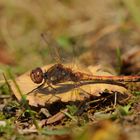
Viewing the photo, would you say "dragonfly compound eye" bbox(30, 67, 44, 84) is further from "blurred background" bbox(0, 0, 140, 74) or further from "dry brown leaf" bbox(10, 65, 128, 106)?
"blurred background" bbox(0, 0, 140, 74)

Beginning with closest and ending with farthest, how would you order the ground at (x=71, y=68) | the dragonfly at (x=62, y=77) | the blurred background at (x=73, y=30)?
the ground at (x=71, y=68)
the dragonfly at (x=62, y=77)
the blurred background at (x=73, y=30)

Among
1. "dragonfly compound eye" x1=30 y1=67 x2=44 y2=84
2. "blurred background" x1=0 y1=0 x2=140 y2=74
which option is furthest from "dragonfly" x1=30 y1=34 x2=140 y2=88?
"blurred background" x1=0 y1=0 x2=140 y2=74

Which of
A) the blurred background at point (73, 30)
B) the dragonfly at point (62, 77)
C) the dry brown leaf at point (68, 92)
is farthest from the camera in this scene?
the blurred background at point (73, 30)

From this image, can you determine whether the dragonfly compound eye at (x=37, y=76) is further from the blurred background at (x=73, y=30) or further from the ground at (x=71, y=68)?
the blurred background at (x=73, y=30)

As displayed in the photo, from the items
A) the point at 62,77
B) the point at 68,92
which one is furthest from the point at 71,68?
the point at 68,92

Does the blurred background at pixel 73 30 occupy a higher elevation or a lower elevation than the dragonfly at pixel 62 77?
higher

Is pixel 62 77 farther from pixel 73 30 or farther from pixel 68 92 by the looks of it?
pixel 73 30

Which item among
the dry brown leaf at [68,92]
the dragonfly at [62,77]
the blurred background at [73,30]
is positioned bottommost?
the dry brown leaf at [68,92]

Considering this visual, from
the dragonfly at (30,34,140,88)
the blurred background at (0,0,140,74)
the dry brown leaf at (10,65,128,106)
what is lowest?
the dry brown leaf at (10,65,128,106)

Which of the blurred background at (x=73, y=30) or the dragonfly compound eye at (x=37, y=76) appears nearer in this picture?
the dragonfly compound eye at (x=37, y=76)

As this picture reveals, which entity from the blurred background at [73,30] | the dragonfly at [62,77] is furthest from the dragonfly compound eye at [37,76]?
the blurred background at [73,30]
